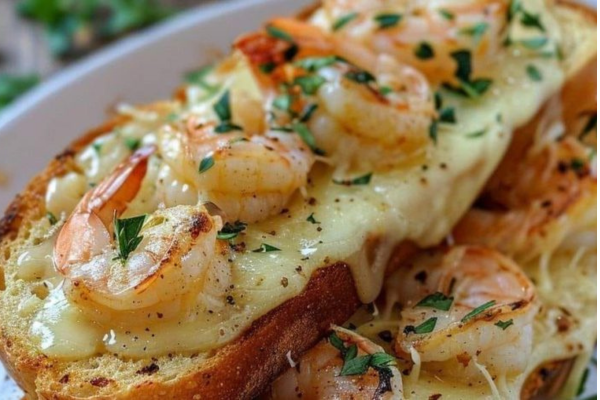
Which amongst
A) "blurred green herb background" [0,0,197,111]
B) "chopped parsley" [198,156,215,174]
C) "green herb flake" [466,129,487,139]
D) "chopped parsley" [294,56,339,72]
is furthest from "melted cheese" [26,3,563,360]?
"blurred green herb background" [0,0,197,111]

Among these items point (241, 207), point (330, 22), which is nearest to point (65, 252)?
point (241, 207)

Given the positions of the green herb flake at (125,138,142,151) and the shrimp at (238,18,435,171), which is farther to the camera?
the green herb flake at (125,138,142,151)

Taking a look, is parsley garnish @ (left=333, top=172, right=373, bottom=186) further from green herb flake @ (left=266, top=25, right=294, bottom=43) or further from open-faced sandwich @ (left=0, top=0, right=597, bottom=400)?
green herb flake @ (left=266, top=25, right=294, bottom=43)

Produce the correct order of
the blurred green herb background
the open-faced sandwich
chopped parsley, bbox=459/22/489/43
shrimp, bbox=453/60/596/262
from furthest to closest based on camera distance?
the blurred green herb background, chopped parsley, bbox=459/22/489/43, shrimp, bbox=453/60/596/262, the open-faced sandwich

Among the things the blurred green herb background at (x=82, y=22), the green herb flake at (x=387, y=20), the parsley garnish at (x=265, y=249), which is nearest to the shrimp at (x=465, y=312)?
the parsley garnish at (x=265, y=249)

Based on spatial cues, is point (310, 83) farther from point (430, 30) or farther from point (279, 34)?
point (430, 30)

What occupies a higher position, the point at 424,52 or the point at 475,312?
the point at 424,52

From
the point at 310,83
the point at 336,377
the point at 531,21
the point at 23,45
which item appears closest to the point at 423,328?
the point at 336,377
